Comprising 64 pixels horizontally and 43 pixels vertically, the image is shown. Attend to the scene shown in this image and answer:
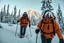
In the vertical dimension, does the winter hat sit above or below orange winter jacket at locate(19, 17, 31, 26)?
above

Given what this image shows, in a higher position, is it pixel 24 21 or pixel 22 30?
pixel 24 21

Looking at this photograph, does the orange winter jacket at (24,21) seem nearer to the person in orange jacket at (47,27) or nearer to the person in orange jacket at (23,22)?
the person in orange jacket at (23,22)

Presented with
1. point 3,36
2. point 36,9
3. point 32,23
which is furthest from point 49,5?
point 3,36

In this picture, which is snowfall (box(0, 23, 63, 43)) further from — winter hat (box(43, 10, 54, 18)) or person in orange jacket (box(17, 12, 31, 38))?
winter hat (box(43, 10, 54, 18))

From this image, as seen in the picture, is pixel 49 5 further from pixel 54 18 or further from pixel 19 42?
pixel 19 42

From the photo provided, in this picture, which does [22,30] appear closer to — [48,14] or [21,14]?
[21,14]

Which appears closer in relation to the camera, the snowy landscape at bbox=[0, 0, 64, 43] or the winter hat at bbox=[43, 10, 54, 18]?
the winter hat at bbox=[43, 10, 54, 18]

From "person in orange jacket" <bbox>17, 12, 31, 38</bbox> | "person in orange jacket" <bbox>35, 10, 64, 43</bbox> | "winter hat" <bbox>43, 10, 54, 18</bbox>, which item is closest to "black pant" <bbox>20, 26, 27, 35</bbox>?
"person in orange jacket" <bbox>17, 12, 31, 38</bbox>

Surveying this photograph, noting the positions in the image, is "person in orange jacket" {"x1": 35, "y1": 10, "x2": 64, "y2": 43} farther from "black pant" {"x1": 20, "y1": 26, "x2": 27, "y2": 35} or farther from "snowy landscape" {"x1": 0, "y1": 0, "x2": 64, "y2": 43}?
"black pant" {"x1": 20, "y1": 26, "x2": 27, "y2": 35}

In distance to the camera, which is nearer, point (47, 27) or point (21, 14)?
point (47, 27)

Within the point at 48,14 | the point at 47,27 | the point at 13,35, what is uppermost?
the point at 48,14

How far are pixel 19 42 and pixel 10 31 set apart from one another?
0.64ft

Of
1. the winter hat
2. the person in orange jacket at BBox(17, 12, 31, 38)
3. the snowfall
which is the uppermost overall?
the winter hat

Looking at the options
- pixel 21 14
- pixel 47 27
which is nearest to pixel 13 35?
pixel 21 14
